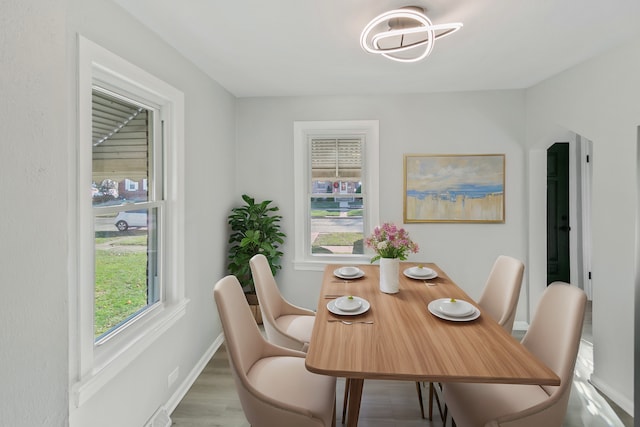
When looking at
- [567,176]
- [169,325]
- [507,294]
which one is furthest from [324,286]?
[567,176]

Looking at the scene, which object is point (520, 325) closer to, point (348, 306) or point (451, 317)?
point (451, 317)

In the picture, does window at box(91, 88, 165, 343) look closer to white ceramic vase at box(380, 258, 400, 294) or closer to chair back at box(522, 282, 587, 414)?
white ceramic vase at box(380, 258, 400, 294)

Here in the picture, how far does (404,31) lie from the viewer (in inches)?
70.5

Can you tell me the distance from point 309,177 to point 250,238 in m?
1.00

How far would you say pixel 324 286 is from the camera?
2.43m

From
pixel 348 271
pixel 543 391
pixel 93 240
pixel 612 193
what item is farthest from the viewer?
pixel 348 271

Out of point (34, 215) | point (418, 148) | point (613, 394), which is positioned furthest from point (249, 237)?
point (613, 394)

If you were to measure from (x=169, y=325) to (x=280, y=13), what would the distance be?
212 cm

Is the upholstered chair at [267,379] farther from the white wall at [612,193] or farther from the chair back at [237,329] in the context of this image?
the white wall at [612,193]

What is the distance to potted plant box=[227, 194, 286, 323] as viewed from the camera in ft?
11.2

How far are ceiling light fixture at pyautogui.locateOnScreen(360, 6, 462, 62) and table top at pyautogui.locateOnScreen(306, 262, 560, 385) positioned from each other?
4.89 feet

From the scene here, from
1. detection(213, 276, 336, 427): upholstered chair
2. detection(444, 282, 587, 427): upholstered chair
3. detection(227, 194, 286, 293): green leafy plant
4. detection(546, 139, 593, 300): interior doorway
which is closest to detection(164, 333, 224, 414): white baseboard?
detection(227, 194, 286, 293): green leafy plant

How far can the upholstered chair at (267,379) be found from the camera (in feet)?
4.74

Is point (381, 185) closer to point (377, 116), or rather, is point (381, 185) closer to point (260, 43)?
point (377, 116)
